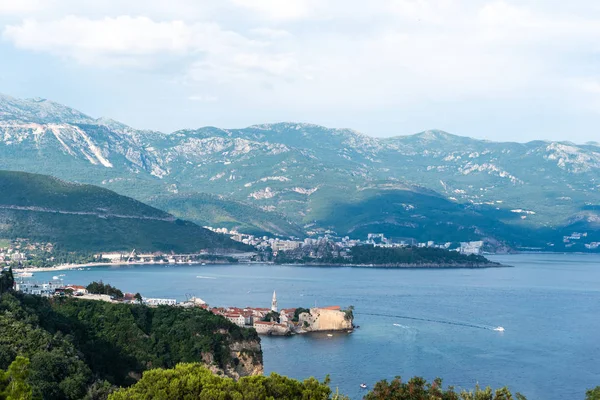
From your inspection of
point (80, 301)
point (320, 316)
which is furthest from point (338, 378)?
point (320, 316)

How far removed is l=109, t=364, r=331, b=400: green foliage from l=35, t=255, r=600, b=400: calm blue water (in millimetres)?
17387

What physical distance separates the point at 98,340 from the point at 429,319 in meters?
35.4

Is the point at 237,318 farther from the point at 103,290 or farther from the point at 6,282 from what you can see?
the point at 6,282

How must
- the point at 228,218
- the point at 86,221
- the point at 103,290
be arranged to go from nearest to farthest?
the point at 103,290 < the point at 86,221 < the point at 228,218

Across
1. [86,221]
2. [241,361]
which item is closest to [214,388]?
[241,361]

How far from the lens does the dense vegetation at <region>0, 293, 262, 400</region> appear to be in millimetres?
28938

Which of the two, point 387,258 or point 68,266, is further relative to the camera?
point 387,258

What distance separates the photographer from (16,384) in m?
22.6

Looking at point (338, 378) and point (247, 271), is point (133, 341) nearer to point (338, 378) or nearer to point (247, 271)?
point (338, 378)

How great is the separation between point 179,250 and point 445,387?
3971 inches

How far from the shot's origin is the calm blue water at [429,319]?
47656 millimetres

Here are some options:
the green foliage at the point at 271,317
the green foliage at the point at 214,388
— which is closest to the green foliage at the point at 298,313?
the green foliage at the point at 271,317

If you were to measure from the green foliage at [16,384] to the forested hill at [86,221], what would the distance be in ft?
354

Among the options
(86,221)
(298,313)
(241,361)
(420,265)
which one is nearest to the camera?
(241,361)
